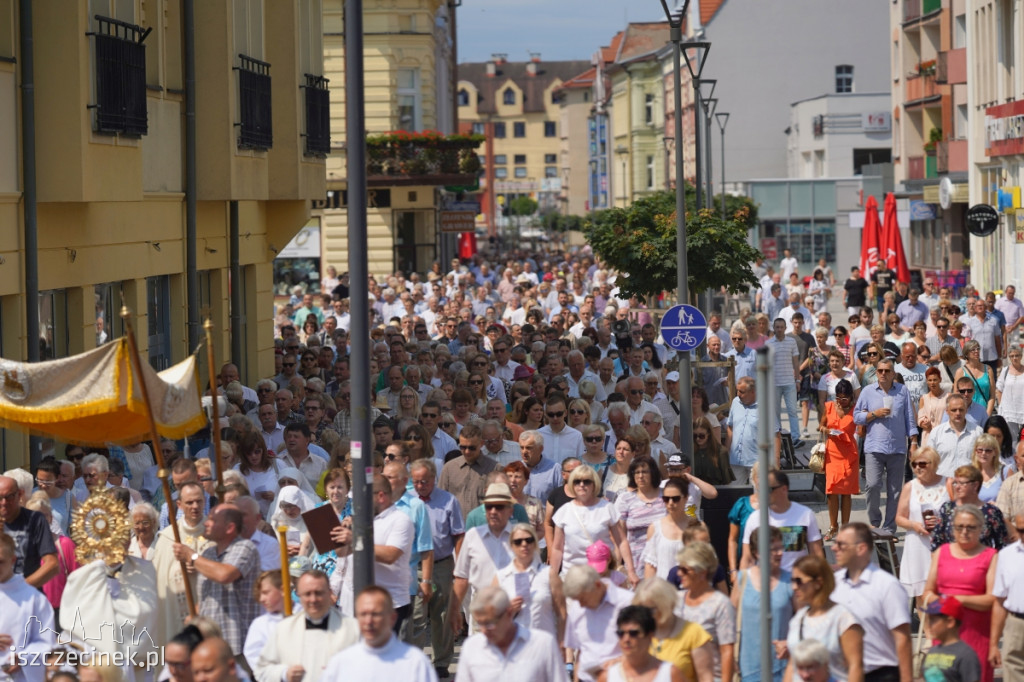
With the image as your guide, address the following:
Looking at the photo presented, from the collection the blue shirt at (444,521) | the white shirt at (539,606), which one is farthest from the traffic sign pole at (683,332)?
the white shirt at (539,606)

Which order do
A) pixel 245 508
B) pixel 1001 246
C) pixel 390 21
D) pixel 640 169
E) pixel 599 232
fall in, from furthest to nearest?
pixel 640 169 < pixel 390 21 < pixel 1001 246 < pixel 599 232 < pixel 245 508

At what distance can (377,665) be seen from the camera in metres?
7.65

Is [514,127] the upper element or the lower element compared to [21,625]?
upper

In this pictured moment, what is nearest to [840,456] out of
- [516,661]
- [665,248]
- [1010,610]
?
[1010,610]

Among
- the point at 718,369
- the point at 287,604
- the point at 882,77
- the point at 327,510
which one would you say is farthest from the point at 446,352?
the point at 882,77

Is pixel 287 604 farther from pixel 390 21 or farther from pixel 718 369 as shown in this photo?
pixel 390 21

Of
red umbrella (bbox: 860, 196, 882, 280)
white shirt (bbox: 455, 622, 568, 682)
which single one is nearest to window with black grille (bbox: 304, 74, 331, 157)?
white shirt (bbox: 455, 622, 568, 682)

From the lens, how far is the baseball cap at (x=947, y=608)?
931cm

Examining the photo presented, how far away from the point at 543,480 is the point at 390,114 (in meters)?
40.0

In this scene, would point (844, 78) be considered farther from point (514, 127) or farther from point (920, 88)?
point (514, 127)

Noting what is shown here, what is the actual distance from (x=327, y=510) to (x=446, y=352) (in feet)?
31.9

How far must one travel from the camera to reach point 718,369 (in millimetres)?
21094

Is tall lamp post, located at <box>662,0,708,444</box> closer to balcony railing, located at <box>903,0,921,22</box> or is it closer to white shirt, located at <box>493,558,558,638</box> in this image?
white shirt, located at <box>493,558,558,638</box>

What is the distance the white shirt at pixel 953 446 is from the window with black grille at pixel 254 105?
8890mm
